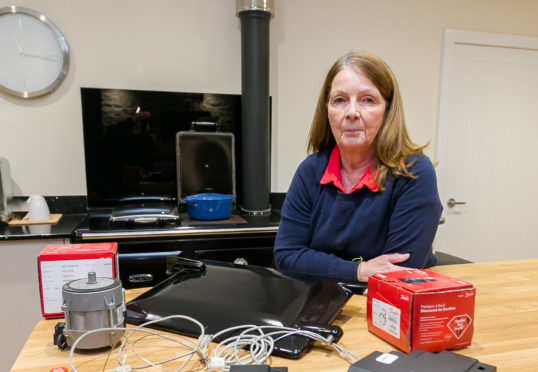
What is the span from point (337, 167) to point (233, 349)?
807 millimetres

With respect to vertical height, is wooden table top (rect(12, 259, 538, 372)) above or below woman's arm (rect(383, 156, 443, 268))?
below

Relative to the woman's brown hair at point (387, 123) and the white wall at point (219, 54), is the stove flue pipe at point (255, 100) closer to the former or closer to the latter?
the white wall at point (219, 54)

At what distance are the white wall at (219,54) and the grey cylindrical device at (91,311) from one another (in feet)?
6.13

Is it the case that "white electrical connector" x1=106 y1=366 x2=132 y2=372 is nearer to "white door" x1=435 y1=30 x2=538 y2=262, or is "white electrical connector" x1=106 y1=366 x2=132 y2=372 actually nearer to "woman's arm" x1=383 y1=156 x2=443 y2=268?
"woman's arm" x1=383 y1=156 x2=443 y2=268

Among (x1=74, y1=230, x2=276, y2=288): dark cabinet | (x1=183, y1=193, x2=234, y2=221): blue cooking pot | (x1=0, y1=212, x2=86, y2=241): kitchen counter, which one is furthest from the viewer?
(x1=183, y1=193, x2=234, y2=221): blue cooking pot

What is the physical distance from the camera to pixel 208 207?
2150mm

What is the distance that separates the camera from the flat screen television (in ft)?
7.59

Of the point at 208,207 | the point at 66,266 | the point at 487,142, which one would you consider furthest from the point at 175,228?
the point at 487,142

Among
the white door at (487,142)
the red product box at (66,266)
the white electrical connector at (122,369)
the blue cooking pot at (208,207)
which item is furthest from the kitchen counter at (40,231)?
the white door at (487,142)

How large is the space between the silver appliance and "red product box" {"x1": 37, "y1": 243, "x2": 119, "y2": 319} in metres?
1.45

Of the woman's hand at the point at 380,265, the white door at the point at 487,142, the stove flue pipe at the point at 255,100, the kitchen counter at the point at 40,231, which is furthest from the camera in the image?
the white door at the point at 487,142

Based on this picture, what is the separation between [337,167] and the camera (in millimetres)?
1344

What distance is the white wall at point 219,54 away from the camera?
227 centimetres

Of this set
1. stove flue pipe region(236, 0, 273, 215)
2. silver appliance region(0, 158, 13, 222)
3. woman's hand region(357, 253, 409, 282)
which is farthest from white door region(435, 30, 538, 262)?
silver appliance region(0, 158, 13, 222)
